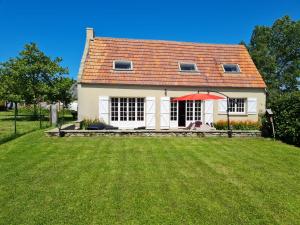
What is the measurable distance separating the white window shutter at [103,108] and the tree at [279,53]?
25.3 meters

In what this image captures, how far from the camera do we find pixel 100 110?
658 inches

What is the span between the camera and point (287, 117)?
13172 mm

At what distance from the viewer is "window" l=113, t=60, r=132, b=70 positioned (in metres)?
17.7

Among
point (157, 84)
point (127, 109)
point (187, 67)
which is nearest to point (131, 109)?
point (127, 109)

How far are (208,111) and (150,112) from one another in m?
3.91

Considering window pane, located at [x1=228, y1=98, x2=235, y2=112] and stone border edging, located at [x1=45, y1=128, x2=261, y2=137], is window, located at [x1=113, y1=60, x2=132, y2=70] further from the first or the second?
window pane, located at [x1=228, y1=98, x2=235, y2=112]

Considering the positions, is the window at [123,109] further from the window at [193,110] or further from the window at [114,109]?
the window at [193,110]

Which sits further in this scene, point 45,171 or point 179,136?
point 179,136

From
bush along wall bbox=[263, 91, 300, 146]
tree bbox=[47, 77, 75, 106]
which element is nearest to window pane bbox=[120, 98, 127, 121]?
bush along wall bbox=[263, 91, 300, 146]

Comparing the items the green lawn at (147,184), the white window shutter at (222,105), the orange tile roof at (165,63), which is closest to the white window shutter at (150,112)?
the orange tile roof at (165,63)

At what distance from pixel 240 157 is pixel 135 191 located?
5129 mm

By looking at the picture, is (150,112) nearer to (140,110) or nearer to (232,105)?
(140,110)

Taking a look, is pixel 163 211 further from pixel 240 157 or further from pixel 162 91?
pixel 162 91

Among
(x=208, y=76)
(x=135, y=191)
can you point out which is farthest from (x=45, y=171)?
(x=208, y=76)
